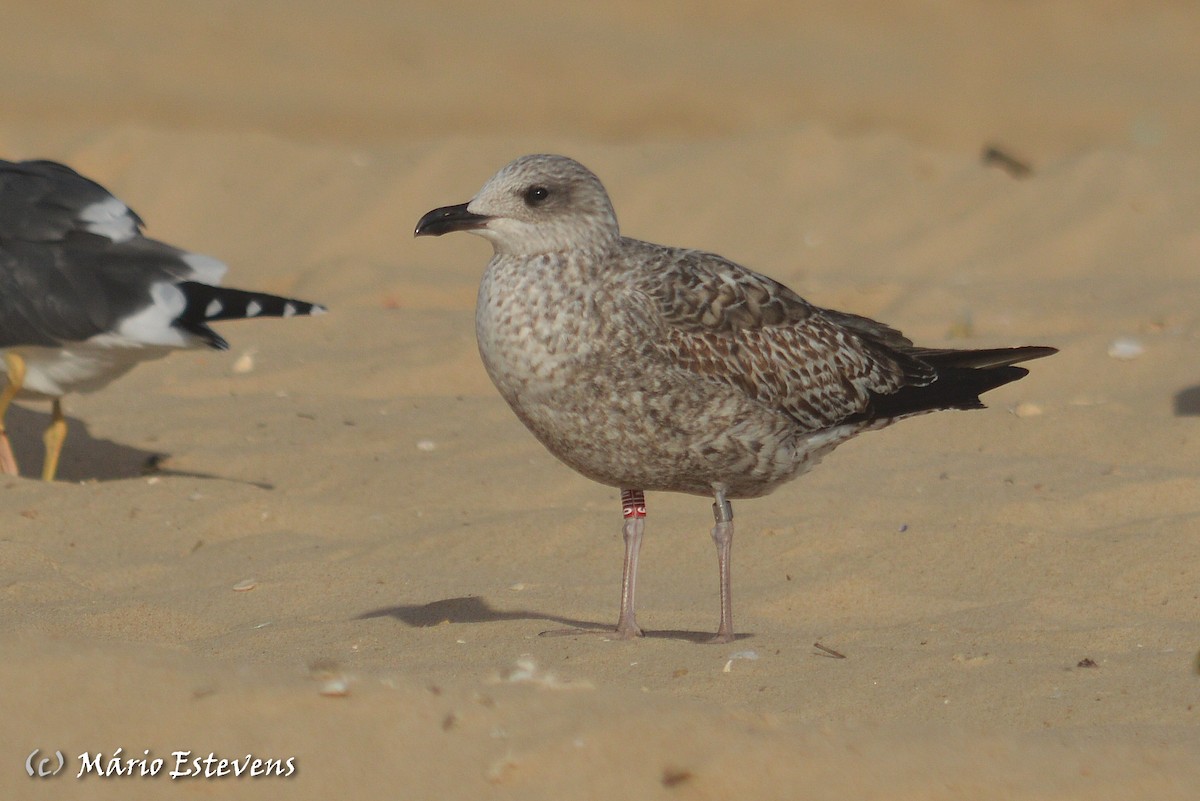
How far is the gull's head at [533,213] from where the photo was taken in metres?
5.10

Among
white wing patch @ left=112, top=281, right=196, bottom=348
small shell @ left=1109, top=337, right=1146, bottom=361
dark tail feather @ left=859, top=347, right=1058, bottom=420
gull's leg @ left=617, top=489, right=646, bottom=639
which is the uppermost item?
small shell @ left=1109, top=337, right=1146, bottom=361

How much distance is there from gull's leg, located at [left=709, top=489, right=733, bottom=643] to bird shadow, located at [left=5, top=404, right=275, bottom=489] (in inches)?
116

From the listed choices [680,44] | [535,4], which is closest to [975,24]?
[680,44]

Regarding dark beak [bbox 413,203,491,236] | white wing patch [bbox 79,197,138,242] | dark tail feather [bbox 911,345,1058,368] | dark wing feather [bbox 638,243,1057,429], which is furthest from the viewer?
white wing patch [bbox 79,197,138,242]

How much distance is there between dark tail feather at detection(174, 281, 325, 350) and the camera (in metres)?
7.61

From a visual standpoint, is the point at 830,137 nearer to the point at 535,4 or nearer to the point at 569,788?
the point at 569,788

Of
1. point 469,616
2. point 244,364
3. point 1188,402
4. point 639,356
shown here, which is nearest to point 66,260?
point 244,364

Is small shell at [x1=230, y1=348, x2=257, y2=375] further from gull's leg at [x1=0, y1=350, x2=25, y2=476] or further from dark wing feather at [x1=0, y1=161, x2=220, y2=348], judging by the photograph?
gull's leg at [x1=0, y1=350, x2=25, y2=476]

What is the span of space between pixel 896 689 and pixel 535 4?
25.2 meters

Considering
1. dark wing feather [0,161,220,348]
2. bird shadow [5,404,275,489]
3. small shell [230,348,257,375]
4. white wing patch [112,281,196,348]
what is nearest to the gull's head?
white wing patch [112,281,196,348]

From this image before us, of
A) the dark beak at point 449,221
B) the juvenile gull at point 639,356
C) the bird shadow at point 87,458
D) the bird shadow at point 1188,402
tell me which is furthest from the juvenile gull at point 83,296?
the bird shadow at point 1188,402

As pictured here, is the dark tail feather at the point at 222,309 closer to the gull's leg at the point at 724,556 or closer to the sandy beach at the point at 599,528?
the sandy beach at the point at 599,528

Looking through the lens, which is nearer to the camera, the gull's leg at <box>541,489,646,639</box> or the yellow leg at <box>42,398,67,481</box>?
the gull's leg at <box>541,489,646,639</box>

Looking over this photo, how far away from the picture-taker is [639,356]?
16.4 ft
